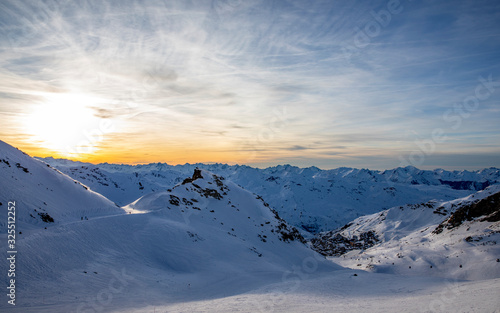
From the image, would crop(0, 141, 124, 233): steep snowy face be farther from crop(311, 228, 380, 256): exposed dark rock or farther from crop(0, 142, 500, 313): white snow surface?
crop(311, 228, 380, 256): exposed dark rock

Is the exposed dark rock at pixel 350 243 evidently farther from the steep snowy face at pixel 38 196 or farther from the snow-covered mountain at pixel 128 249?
the steep snowy face at pixel 38 196

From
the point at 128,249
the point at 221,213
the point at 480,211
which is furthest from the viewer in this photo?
the point at 480,211

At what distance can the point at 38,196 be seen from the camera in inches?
1237

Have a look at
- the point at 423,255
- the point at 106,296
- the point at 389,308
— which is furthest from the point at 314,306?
the point at 423,255

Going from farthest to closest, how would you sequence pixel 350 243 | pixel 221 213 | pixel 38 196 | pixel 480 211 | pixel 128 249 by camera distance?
pixel 350 243, pixel 480 211, pixel 221 213, pixel 38 196, pixel 128 249

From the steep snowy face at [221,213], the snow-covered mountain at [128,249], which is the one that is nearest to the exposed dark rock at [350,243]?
the steep snowy face at [221,213]

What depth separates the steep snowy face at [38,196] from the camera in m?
26.5

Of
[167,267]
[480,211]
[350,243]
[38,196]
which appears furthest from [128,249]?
[350,243]

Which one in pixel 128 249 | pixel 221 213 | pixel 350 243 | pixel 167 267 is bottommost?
pixel 350 243

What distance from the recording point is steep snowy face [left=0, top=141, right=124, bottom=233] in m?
26.5

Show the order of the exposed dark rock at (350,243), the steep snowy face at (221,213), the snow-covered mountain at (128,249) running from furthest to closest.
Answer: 1. the exposed dark rock at (350,243)
2. the steep snowy face at (221,213)
3. the snow-covered mountain at (128,249)

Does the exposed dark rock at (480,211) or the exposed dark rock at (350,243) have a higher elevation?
the exposed dark rock at (480,211)

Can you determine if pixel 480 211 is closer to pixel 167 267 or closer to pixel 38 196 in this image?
pixel 167 267

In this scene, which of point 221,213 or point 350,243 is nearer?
point 221,213
